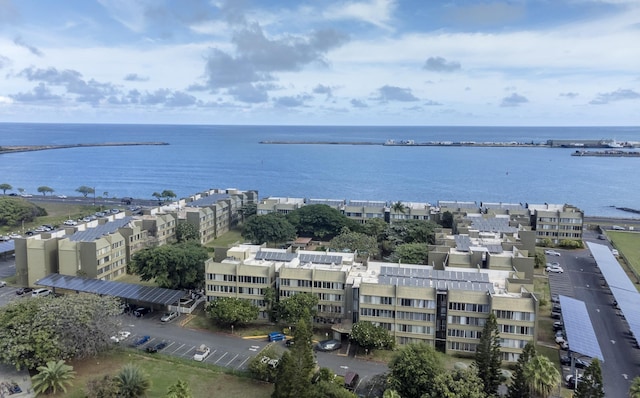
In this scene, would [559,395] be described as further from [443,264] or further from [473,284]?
[443,264]

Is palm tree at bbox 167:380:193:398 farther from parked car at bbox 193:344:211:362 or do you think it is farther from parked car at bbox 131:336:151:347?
parked car at bbox 131:336:151:347

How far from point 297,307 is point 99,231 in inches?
1594

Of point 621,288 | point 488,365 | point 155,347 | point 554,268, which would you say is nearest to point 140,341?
point 155,347

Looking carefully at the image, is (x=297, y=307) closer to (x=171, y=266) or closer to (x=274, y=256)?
(x=274, y=256)

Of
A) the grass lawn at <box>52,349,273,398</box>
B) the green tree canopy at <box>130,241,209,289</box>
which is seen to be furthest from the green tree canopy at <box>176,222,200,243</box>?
the grass lawn at <box>52,349,273,398</box>

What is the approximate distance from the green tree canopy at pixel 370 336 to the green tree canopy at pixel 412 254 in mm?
20988

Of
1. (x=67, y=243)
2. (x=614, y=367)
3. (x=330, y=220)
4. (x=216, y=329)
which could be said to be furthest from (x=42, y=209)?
(x=614, y=367)

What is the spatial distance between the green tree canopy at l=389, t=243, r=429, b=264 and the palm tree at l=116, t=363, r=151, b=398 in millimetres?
39617

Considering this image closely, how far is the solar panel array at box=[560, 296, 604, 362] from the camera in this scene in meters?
43.0

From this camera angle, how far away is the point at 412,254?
69750 millimetres

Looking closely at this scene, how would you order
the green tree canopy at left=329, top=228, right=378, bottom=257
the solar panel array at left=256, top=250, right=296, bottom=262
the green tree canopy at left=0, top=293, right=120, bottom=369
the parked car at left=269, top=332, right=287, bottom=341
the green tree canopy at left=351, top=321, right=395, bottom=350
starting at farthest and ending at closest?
the green tree canopy at left=329, top=228, right=378, bottom=257
the solar panel array at left=256, top=250, right=296, bottom=262
the parked car at left=269, top=332, right=287, bottom=341
the green tree canopy at left=351, top=321, right=395, bottom=350
the green tree canopy at left=0, top=293, right=120, bottom=369

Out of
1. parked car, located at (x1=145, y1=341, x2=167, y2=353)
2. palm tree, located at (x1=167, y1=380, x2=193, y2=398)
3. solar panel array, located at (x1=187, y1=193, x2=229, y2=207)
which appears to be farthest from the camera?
solar panel array, located at (x1=187, y1=193, x2=229, y2=207)

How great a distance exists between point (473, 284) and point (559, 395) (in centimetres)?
1332

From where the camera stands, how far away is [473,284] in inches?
2019
